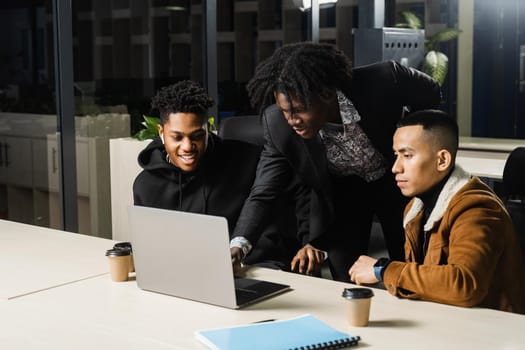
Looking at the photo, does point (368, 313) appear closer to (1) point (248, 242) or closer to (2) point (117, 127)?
(1) point (248, 242)

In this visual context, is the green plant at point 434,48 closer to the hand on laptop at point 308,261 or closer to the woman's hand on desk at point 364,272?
the hand on laptop at point 308,261

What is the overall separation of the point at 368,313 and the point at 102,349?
58cm

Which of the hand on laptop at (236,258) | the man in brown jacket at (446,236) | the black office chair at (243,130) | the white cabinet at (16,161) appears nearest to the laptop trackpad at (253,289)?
the hand on laptop at (236,258)

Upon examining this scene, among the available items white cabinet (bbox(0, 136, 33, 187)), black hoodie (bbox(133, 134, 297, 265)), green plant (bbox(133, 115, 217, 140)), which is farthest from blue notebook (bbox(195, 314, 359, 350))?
white cabinet (bbox(0, 136, 33, 187))

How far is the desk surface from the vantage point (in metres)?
1.72

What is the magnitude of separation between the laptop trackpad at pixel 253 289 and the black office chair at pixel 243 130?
1184 mm

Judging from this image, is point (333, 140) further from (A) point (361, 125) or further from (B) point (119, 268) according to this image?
(B) point (119, 268)

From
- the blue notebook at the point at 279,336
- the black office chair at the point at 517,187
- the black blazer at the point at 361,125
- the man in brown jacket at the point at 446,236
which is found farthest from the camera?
the black blazer at the point at 361,125

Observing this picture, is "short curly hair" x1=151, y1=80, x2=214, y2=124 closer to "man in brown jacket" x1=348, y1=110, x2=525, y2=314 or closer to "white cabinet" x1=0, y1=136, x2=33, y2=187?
"man in brown jacket" x1=348, y1=110, x2=525, y2=314

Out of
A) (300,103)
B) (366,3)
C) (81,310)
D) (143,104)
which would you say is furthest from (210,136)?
(366,3)

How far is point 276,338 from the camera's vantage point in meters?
1.72

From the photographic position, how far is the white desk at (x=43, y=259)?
7.45ft

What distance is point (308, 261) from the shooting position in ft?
9.30

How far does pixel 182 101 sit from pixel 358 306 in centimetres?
132
